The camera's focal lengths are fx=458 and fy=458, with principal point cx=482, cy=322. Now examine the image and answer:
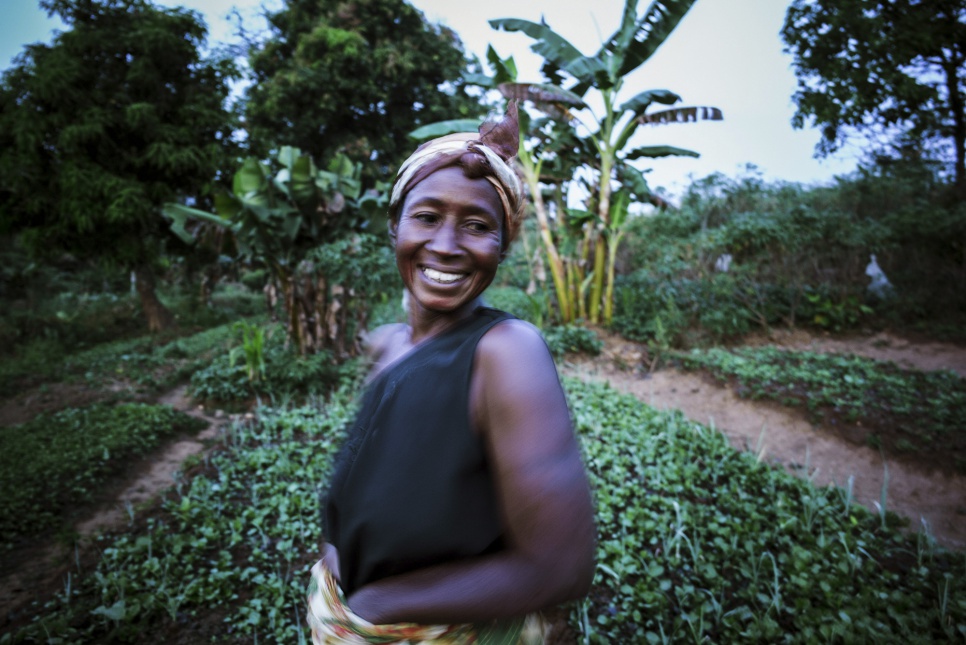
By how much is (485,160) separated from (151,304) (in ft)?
41.9

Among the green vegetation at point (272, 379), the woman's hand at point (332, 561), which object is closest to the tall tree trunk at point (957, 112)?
the green vegetation at point (272, 379)

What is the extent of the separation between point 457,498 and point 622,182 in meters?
8.26

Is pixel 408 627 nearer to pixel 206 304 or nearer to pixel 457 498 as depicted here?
pixel 457 498

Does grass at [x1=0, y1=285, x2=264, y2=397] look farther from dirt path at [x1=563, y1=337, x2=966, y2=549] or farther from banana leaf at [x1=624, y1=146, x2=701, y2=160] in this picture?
banana leaf at [x1=624, y1=146, x2=701, y2=160]

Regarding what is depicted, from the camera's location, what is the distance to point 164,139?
9.43 metres

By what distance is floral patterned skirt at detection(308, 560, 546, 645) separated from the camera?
81 cm

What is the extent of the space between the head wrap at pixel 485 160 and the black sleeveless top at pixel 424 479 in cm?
30

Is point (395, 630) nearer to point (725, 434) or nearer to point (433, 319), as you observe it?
point (433, 319)

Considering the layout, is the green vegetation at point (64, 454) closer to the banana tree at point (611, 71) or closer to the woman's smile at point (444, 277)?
the woman's smile at point (444, 277)

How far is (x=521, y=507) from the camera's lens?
69 cm

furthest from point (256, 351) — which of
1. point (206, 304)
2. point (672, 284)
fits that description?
point (206, 304)

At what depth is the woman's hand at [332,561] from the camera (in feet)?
3.22

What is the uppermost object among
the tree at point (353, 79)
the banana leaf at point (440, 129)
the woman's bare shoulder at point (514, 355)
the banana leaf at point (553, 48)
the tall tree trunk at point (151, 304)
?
the tree at point (353, 79)

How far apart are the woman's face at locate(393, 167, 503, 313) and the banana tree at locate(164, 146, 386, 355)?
18.7 ft
